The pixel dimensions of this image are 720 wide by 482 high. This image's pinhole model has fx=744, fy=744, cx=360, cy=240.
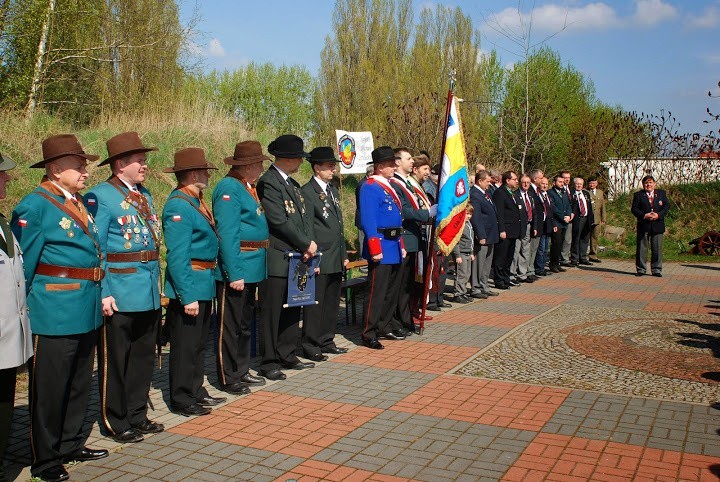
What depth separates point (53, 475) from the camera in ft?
15.4

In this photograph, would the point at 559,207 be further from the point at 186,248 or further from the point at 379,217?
the point at 186,248

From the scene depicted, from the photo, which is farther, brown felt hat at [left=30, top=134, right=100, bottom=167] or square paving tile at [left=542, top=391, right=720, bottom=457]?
square paving tile at [left=542, top=391, right=720, bottom=457]

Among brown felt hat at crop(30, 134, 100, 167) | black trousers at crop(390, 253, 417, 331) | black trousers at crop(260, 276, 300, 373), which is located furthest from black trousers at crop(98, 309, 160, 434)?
black trousers at crop(390, 253, 417, 331)

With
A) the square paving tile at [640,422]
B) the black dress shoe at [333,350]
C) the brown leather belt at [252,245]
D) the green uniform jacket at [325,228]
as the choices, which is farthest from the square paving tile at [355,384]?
the square paving tile at [640,422]

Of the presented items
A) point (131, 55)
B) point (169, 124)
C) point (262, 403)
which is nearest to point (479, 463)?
point (262, 403)

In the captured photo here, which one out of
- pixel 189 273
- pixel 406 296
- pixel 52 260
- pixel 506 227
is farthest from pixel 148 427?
pixel 506 227

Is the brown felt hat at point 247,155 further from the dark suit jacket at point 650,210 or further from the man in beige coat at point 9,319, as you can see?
the dark suit jacket at point 650,210

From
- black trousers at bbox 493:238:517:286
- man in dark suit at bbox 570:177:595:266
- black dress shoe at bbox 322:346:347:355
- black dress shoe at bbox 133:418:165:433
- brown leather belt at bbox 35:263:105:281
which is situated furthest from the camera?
man in dark suit at bbox 570:177:595:266

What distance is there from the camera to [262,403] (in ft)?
21.0

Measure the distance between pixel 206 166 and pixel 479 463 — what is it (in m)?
3.14

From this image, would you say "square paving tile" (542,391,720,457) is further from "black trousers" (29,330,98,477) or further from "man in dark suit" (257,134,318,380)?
"black trousers" (29,330,98,477)

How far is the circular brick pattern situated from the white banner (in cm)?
717

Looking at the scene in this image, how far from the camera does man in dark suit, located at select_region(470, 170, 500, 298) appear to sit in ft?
40.0

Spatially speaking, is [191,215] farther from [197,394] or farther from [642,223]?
[642,223]
